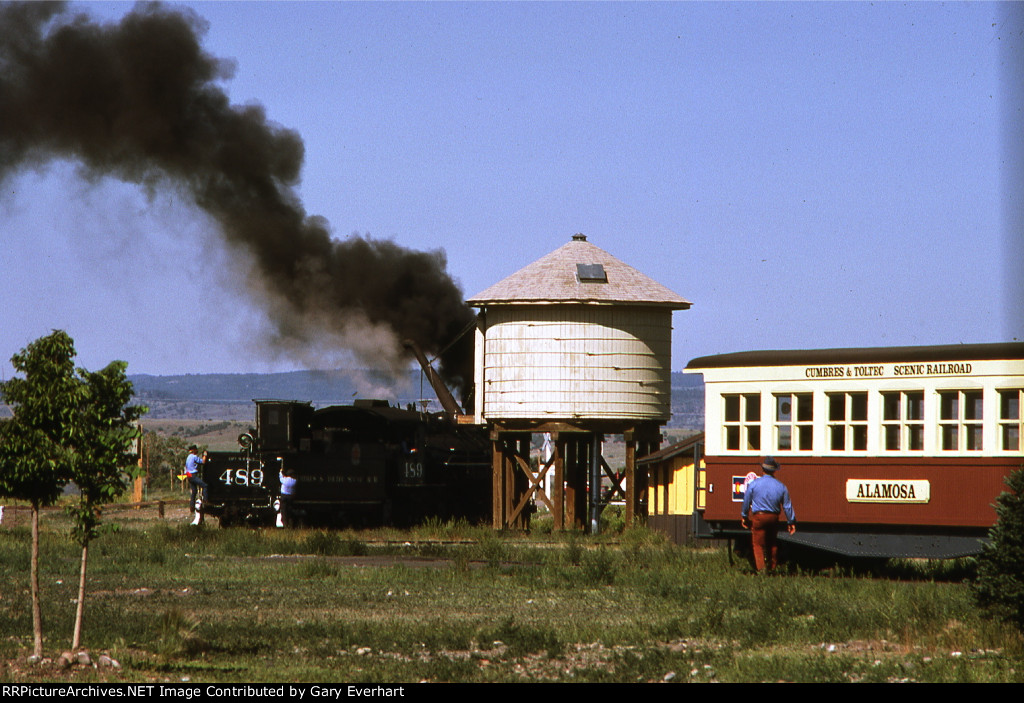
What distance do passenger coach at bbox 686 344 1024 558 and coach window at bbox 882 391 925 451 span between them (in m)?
0.02

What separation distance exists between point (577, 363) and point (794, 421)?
13261mm

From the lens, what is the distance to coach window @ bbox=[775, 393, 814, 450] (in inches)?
867

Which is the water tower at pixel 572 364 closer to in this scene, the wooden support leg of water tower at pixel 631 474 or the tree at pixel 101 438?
the wooden support leg of water tower at pixel 631 474

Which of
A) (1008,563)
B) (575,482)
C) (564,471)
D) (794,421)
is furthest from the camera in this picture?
(575,482)

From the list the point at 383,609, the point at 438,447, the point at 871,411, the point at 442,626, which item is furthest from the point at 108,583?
the point at 438,447

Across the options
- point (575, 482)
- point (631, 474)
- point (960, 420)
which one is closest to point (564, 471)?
point (575, 482)

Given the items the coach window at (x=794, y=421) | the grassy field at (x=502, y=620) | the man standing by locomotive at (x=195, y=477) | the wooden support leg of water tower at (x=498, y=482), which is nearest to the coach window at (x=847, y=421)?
the coach window at (x=794, y=421)

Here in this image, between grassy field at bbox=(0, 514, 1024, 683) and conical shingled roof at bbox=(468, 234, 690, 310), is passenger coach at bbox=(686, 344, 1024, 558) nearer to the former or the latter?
grassy field at bbox=(0, 514, 1024, 683)

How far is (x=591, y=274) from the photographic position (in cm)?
3612

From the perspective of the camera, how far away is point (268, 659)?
13422 millimetres

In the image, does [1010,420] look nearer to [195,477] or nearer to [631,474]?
[631,474]

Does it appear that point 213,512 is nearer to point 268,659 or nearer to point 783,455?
point 783,455

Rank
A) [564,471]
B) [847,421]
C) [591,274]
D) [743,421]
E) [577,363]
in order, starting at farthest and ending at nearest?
[564,471] < [591,274] < [577,363] < [743,421] < [847,421]

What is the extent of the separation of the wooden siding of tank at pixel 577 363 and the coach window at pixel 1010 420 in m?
15.7
